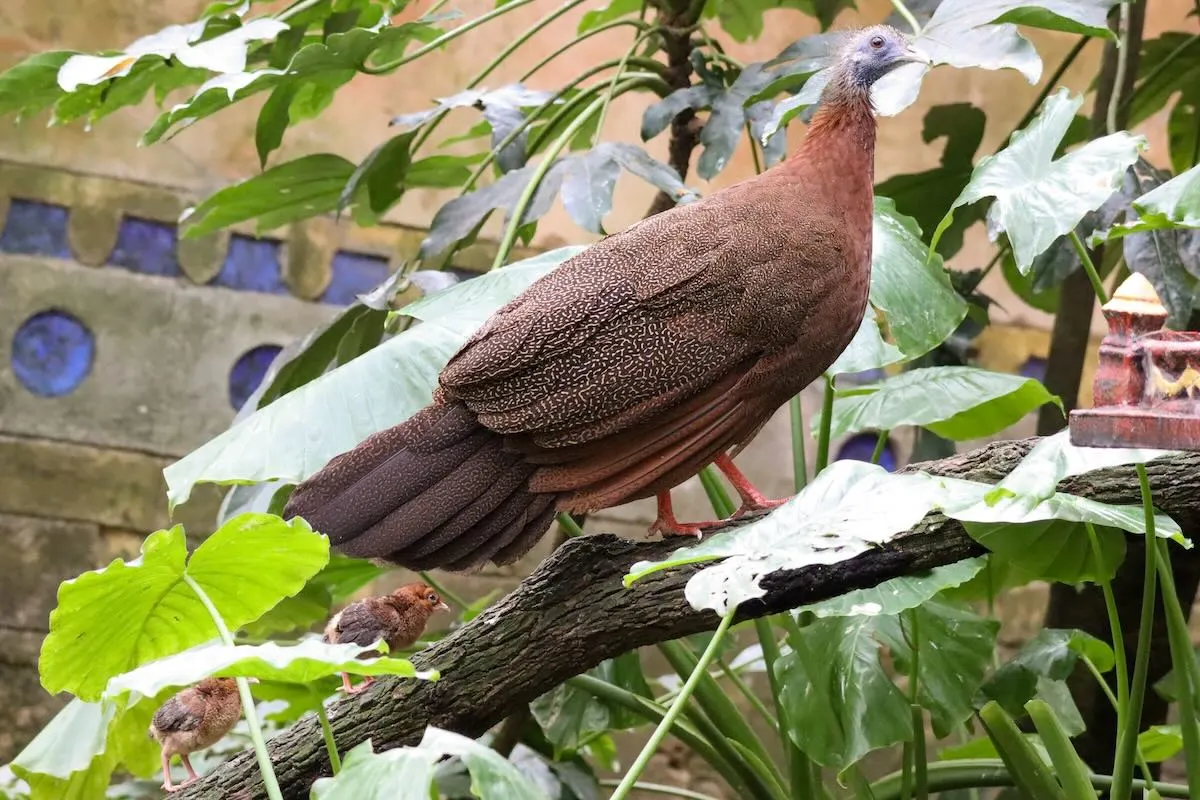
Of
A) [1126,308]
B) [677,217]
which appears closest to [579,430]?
[677,217]

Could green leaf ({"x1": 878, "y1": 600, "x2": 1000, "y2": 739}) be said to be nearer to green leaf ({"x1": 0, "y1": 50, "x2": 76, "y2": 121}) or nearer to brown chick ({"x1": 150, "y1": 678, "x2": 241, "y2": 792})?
brown chick ({"x1": 150, "y1": 678, "x2": 241, "y2": 792})

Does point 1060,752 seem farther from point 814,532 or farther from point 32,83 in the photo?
point 32,83

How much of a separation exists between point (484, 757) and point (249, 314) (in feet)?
8.22

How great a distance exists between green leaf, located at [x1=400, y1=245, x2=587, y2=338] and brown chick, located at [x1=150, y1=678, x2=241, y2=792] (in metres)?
0.68

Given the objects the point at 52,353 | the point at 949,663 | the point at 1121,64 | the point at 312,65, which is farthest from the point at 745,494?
the point at 52,353

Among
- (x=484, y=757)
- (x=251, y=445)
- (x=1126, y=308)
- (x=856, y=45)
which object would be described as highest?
(x=856, y=45)

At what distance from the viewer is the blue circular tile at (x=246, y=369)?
11.0 feet

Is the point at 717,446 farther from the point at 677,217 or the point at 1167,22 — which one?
the point at 1167,22

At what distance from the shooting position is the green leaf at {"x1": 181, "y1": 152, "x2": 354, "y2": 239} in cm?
232

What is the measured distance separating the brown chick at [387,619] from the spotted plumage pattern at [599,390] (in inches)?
20.5

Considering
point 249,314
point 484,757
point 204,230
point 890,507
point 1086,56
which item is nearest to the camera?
point 484,757

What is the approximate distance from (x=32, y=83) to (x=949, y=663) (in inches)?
68.0

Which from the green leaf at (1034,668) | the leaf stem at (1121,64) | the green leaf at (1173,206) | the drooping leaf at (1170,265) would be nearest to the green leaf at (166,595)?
the green leaf at (1173,206)

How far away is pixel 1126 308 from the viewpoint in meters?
1.06
